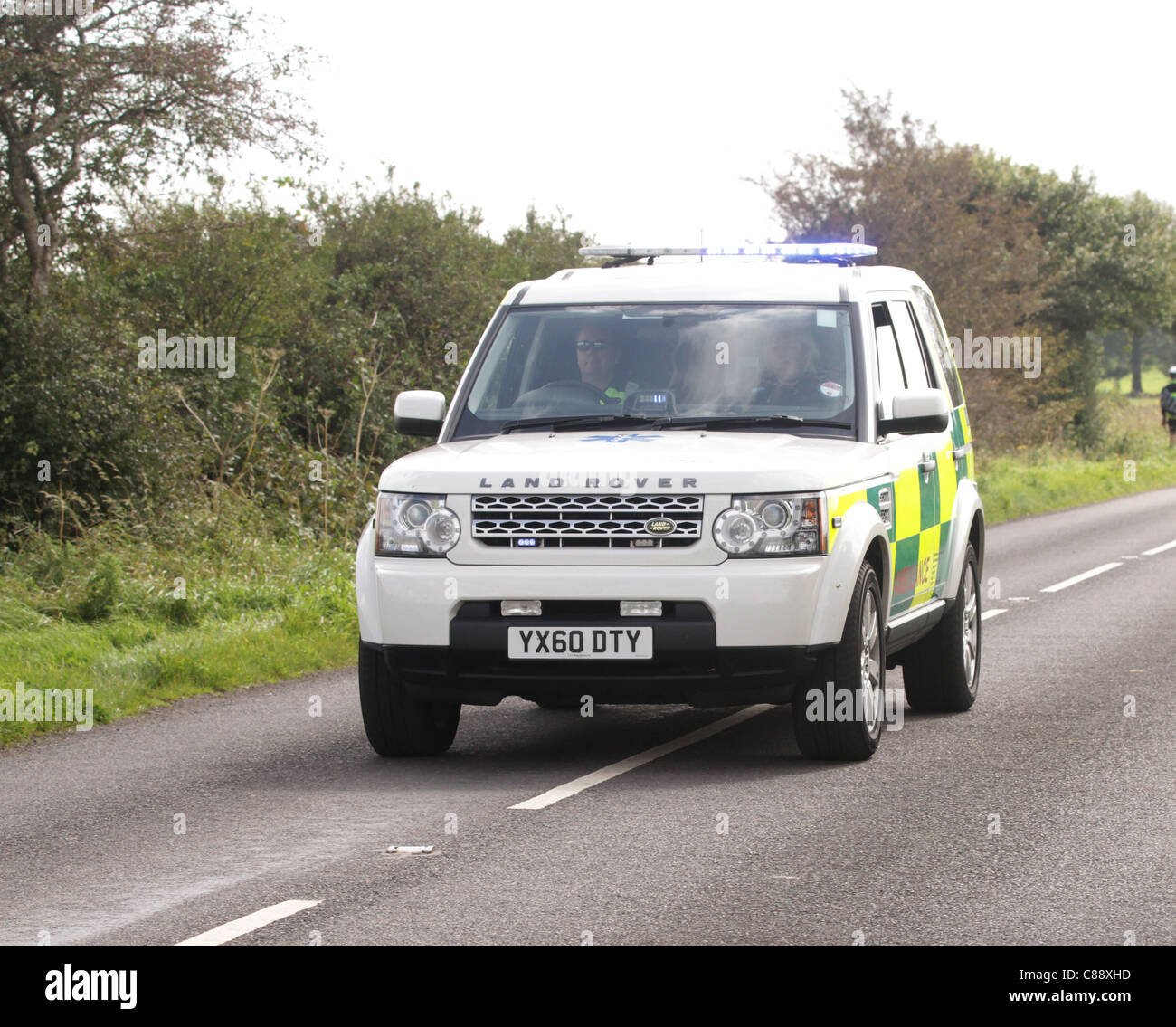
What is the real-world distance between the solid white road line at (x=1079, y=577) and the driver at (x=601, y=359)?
8369 mm

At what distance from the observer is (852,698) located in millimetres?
8086

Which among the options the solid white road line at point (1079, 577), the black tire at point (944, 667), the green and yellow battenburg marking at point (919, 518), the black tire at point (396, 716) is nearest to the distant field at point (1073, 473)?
the solid white road line at point (1079, 577)

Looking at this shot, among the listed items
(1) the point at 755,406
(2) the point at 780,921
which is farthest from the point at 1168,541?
(2) the point at 780,921

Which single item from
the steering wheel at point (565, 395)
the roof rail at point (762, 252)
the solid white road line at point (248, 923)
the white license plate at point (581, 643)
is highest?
the roof rail at point (762, 252)

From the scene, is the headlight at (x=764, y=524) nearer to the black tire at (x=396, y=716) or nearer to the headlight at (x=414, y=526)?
the headlight at (x=414, y=526)

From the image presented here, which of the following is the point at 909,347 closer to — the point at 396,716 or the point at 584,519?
the point at 584,519

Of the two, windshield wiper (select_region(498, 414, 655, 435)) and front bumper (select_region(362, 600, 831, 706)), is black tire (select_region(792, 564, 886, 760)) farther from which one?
windshield wiper (select_region(498, 414, 655, 435))

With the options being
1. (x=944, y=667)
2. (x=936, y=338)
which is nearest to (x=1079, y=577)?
(x=936, y=338)

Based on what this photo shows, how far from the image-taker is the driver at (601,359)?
8984 millimetres

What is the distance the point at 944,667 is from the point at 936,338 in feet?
6.70

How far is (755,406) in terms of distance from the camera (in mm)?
8773

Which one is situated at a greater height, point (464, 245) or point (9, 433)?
point (464, 245)
